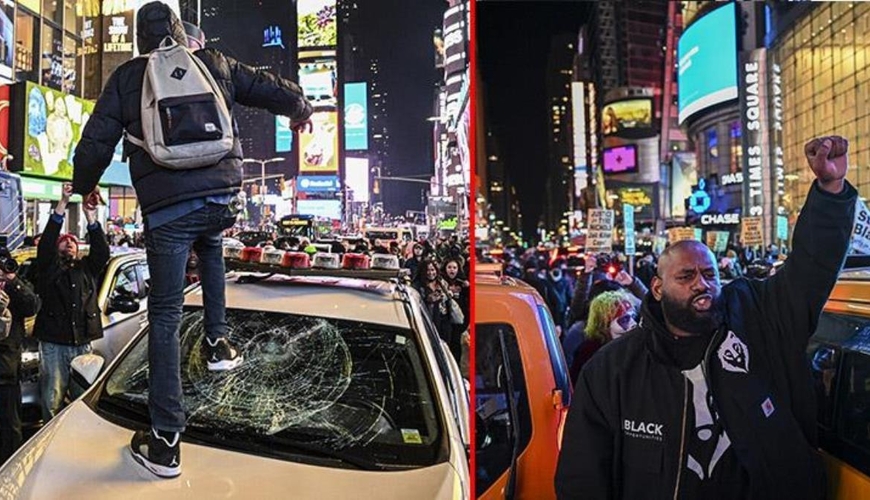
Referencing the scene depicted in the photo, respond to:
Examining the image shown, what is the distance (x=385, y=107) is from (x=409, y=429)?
0.80m

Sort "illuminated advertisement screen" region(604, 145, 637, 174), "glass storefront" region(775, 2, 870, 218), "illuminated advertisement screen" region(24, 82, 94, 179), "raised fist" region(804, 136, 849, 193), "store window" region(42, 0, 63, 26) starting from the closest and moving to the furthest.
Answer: "raised fist" region(804, 136, 849, 193) → "illuminated advertisement screen" region(24, 82, 94, 179) → "store window" region(42, 0, 63, 26) → "glass storefront" region(775, 2, 870, 218) → "illuminated advertisement screen" region(604, 145, 637, 174)

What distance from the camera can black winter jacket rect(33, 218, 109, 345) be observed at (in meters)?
1.81

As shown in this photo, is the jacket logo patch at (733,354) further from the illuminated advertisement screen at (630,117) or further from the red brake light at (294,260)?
the illuminated advertisement screen at (630,117)

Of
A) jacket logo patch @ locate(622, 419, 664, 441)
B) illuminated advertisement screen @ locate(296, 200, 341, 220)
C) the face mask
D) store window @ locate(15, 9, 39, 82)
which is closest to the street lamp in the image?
illuminated advertisement screen @ locate(296, 200, 341, 220)

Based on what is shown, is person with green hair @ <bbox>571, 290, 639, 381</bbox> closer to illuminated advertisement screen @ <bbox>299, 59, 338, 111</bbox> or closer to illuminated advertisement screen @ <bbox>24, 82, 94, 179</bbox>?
illuminated advertisement screen @ <bbox>299, 59, 338, 111</bbox>

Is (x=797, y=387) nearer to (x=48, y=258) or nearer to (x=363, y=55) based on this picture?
(x=363, y=55)

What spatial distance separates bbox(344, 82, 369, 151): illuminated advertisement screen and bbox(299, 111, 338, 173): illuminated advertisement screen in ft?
0.11

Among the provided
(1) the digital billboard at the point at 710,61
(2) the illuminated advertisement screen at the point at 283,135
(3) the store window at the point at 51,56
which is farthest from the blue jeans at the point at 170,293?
(1) the digital billboard at the point at 710,61

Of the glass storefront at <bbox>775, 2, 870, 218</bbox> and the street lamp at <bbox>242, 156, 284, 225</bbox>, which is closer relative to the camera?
the street lamp at <bbox>242, 156, 284, 225</bbox>

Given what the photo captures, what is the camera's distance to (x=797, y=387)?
131cm

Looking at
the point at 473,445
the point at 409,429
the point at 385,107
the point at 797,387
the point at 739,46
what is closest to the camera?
the point at 797,387

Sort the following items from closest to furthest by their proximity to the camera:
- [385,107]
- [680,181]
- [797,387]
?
[797,387] < [385,107] < [680,181]

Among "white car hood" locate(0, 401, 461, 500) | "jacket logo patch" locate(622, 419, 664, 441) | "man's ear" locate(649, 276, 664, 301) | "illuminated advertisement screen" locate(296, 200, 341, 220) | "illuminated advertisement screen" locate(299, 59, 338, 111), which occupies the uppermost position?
"illuminated advertisement screen" locate(299, 59, 338, 111)

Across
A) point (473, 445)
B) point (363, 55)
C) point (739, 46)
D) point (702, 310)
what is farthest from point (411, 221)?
point (739, 46)
